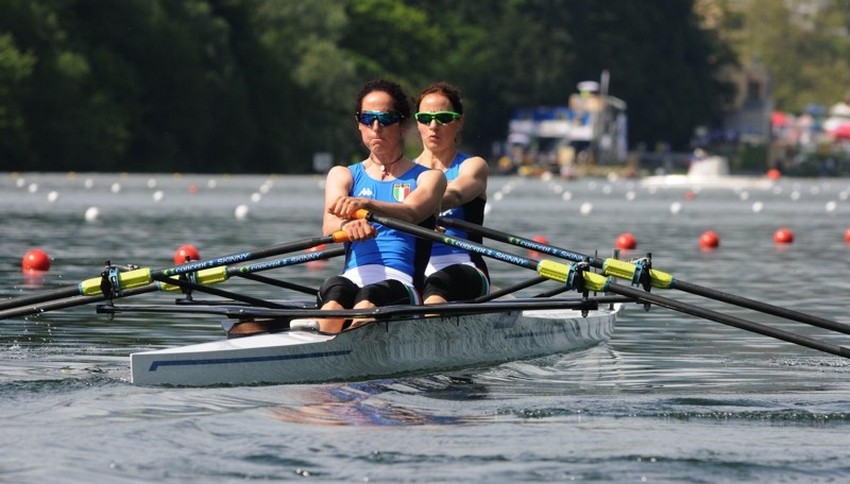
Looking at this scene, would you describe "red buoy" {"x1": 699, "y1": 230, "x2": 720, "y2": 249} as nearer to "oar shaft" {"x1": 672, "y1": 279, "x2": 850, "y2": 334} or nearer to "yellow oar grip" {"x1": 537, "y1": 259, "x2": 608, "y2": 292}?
"oar shaft" {"x1": 672, "y1": 279, "x2": 850, "y2": 334}

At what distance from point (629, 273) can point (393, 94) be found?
6.00 ft

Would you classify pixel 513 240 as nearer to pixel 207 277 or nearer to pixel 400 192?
pixel 400 192

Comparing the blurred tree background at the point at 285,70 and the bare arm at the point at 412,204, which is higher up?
the blurred tree background at the point at 285,70

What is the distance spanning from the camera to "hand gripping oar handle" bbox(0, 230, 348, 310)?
34.2 ft

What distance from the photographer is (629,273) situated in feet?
35.6

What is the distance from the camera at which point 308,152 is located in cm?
8319

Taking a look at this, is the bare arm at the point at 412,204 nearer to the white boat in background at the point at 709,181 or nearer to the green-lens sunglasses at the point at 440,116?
the green-lens sunglasses at the point at 440,116

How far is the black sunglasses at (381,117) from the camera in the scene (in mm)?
10727

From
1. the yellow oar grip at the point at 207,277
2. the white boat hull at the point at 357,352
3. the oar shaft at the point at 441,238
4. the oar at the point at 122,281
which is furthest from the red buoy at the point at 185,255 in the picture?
the oar shaft at the point at 441,238

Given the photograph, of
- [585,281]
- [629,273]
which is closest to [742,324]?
[629,273]

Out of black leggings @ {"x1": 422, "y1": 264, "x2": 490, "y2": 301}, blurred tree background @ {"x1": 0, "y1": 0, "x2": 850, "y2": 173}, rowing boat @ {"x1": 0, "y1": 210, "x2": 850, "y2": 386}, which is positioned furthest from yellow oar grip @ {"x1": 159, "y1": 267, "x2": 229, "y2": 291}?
blurred tree background @ {"x1": 0, "y1": 0, "x2": 850, "y2": 173}

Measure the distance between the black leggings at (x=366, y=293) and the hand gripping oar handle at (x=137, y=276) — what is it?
11.1 inches

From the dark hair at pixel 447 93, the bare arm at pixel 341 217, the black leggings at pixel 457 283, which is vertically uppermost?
the dark hair at pixel 447 93

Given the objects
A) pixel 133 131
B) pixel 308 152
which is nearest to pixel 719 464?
pixel 133 131
